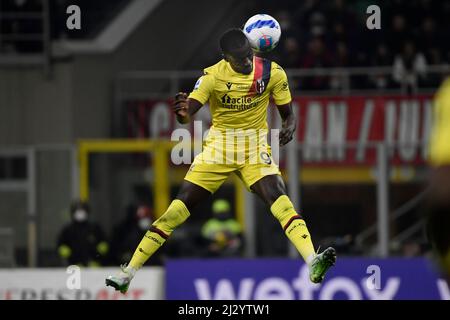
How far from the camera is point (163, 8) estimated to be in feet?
67.6

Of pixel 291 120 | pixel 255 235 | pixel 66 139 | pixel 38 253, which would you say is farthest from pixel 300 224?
pixel 66 139

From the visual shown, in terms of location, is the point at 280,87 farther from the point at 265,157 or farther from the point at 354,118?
the point at 354,118

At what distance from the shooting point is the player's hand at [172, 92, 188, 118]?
357 inches

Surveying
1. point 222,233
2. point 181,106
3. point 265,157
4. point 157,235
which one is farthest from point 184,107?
point 222,233

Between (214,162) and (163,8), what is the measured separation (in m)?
11.2

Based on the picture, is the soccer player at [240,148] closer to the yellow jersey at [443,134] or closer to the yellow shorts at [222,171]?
the yellow shorts at [222,171]

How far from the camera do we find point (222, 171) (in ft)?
31.9

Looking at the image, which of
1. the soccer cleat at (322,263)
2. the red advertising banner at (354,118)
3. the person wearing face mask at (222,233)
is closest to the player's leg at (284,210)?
the soccer cleat at (322,263)

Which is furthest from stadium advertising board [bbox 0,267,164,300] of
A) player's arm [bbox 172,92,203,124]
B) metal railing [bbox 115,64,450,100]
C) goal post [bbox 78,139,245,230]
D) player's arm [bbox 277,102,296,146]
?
player's arm [bbox 172,92,203,124]

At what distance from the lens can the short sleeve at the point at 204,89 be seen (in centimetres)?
923

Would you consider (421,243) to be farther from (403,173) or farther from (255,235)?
(255,235)

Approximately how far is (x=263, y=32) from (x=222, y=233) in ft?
→ 28.0

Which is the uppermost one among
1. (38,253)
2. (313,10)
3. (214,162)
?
(313,10)

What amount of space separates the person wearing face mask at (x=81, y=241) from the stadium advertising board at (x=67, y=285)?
82 centimetres
